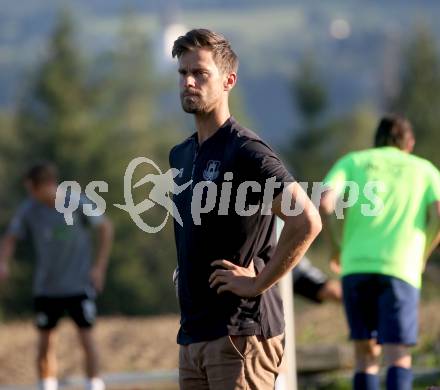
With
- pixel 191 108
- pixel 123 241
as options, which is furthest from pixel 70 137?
pixel 191 108

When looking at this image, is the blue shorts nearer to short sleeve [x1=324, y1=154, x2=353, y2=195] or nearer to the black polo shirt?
short sleeve [x1=324, y1=154, x2=353, y2=195]

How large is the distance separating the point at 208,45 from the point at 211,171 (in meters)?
0.56

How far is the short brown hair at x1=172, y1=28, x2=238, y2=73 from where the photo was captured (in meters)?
5.73

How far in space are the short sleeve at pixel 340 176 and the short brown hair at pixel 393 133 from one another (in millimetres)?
280

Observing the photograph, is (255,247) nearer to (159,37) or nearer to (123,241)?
(123,241)

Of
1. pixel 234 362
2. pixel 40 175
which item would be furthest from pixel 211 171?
pixel 40 175

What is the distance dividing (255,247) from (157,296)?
4543 centimetres

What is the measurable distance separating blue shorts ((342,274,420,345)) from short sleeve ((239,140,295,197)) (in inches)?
124

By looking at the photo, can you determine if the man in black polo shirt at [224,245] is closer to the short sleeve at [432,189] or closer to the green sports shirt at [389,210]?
the green sports shirt at [389,210]

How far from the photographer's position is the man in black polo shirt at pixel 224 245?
557cm

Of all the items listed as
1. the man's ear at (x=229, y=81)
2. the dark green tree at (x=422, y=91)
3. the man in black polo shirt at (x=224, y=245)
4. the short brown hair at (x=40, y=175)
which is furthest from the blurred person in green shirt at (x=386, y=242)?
the dark green tree at (x=422, y=91)

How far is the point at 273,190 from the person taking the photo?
18.0ft

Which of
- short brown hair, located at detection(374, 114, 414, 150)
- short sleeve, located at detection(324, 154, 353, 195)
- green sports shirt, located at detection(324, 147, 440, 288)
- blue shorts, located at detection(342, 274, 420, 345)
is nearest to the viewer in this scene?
blue shorts, located at detection(342, 274, 420, 345)

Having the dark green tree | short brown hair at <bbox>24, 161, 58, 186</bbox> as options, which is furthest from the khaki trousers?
the dark green tree
